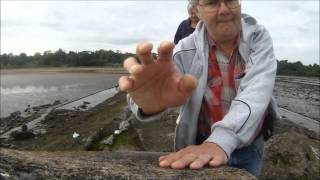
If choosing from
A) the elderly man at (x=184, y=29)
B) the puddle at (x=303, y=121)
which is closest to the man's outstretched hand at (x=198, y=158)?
the elderly man at (x=184, y=29)

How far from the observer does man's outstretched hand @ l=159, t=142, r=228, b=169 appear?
10.9ft

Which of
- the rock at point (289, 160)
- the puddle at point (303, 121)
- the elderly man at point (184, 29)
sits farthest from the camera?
the puddle at point (303, 121)

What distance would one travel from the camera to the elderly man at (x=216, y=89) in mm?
3350

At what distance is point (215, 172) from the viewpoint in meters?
3.27

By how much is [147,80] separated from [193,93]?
529 millimetres

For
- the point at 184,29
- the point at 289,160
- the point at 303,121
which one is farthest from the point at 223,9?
the point at 303,121

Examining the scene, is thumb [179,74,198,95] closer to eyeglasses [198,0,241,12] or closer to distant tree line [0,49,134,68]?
eyeglasses [198,0,241,12]

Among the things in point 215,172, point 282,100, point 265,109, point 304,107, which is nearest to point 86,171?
point 215,172

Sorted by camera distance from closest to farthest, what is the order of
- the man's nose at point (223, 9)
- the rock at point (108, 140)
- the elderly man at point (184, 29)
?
the man's nose at point (223, 9)
the elderly man at point (184, 29)
the rock at point (108, 140)

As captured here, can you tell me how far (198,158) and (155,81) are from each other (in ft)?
1.81

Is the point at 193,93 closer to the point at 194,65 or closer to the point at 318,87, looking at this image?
the point at 194,65

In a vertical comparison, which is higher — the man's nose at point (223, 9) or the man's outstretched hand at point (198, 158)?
the man's nose at point (223, 9)

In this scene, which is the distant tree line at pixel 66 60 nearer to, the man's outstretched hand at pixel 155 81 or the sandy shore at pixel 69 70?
the sandy shore at pixel 69 70

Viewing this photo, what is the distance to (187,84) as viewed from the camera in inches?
129
